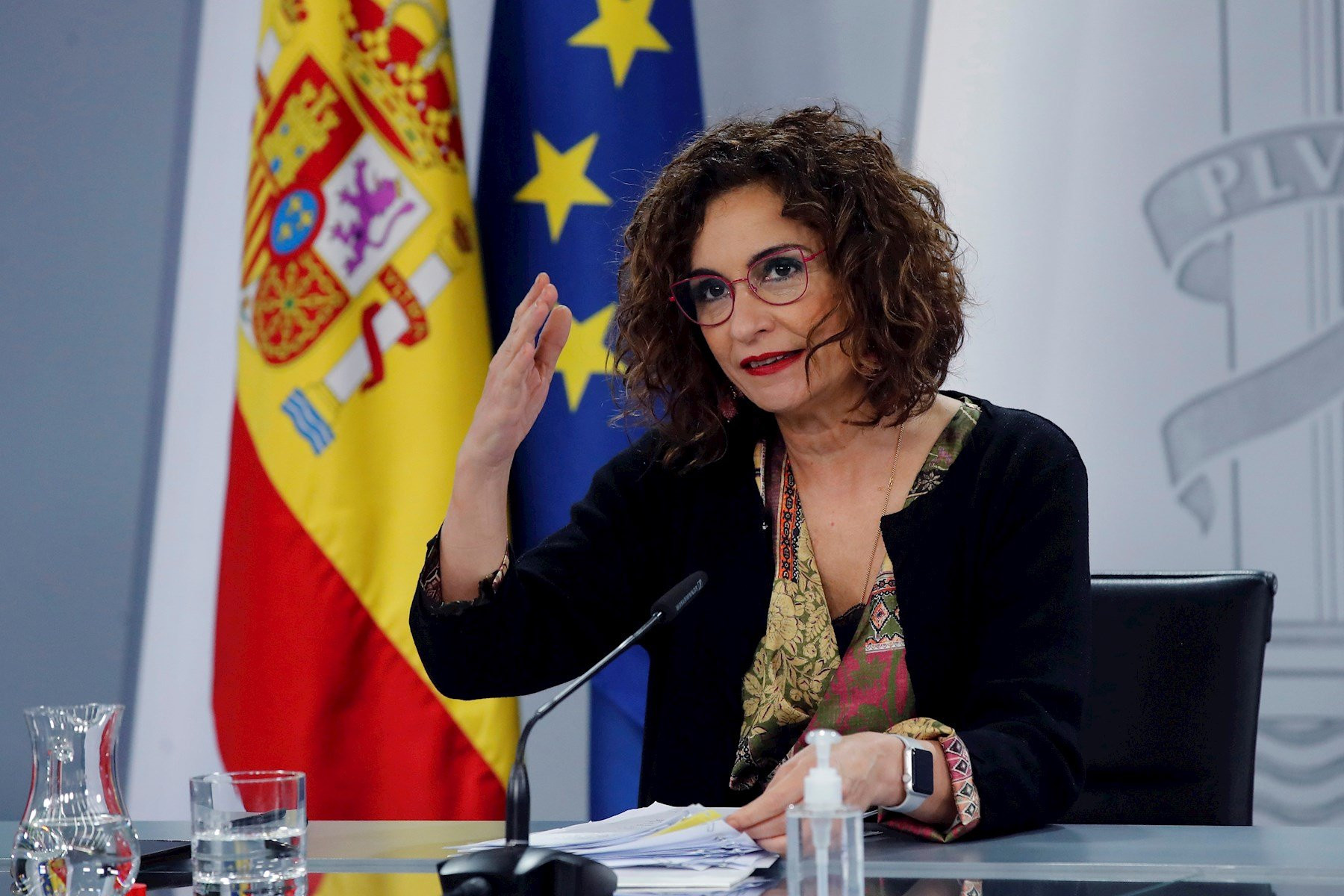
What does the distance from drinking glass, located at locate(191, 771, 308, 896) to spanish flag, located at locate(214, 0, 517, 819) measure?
133 cm

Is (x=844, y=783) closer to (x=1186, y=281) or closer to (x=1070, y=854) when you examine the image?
(x=1070, y=854)

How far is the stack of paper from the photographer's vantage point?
3.12ft

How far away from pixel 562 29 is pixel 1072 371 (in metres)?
1.09

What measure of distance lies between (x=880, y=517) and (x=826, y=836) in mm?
727

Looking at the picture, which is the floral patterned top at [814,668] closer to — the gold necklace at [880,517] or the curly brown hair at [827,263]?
the gold necklace at [880,517]

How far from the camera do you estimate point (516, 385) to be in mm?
1406

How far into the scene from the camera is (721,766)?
144 centimetres

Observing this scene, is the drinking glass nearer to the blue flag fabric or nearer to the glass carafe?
the glass carafe

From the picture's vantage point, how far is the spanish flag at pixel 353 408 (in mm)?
2217

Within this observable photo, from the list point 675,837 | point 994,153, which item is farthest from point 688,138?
point 675,837

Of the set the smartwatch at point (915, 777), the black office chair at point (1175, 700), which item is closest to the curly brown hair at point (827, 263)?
the black office chair at point (1175, 700)

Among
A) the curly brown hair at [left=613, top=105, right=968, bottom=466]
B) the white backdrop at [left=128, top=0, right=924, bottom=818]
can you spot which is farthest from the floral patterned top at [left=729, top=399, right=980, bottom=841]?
the white backdrop at [left=128, top=0, right=924, bottom=818]

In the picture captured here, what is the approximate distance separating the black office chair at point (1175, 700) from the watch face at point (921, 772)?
0.40 metres

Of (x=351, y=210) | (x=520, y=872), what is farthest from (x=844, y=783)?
(x=351, y=210)
